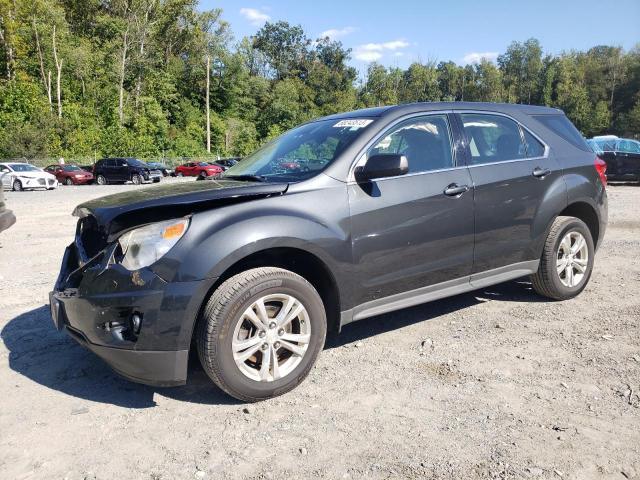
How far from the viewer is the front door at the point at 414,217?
3.47 metres

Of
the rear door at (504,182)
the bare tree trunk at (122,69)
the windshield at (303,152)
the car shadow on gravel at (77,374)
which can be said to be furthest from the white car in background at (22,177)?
the bare tree trunk at (122,69)

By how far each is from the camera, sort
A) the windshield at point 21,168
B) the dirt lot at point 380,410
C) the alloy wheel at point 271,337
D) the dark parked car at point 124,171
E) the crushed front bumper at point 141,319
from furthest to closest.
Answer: the dark parked car at point 124,171 < the windshield at point 21,168 < the alloy wheel at point 271,337 < the crushed front bumper at point 141,319 < the dirt lot at point 380,410

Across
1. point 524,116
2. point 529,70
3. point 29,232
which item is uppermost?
point 529,70

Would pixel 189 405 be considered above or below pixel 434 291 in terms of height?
below

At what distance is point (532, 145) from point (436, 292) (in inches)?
67.9

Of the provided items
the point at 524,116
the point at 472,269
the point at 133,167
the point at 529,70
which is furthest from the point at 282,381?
the point at 529,70

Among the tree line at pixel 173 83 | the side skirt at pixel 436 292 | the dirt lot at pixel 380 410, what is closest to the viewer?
the dirt lot at pixel 380 410

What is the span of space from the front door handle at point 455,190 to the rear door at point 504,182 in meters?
0.13

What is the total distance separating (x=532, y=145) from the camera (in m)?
4.58

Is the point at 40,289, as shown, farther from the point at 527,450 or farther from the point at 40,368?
the point at 527,450

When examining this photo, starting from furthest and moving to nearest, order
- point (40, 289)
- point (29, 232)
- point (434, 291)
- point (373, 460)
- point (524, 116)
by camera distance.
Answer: point (29, 232) → point (40, 289) → point (524, 116) → point (434, 291) → point (373, 460)

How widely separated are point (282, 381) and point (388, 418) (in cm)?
67

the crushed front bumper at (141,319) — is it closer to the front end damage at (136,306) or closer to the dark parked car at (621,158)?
the front end damage at (136,306)

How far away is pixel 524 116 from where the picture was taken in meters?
4.70
